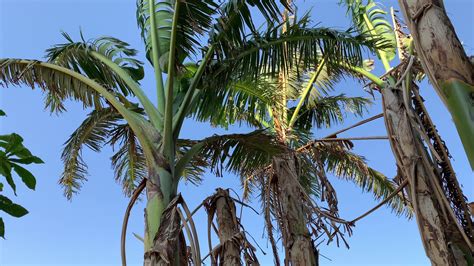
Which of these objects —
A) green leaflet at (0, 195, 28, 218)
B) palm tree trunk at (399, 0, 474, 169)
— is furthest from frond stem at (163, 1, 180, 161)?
palm tree trunk at (399, 0, 474, 169)

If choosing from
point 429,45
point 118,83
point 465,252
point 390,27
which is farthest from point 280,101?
point 429,45

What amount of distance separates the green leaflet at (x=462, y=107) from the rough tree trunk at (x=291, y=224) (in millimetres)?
3170

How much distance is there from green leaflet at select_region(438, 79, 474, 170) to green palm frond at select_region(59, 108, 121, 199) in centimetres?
453

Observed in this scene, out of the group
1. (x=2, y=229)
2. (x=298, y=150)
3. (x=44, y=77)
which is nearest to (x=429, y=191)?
(x=2, y=229)

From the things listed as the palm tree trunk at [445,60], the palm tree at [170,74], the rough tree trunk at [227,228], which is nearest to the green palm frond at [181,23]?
the palm tree at [170,74]

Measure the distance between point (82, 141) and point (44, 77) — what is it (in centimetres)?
107

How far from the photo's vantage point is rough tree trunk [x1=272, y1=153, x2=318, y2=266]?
14.1 ft

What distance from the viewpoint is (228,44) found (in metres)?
4.08

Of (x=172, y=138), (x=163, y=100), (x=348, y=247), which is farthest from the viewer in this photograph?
(x=163, y=100)

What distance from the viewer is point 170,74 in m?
4.05

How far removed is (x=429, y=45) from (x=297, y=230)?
3475mm

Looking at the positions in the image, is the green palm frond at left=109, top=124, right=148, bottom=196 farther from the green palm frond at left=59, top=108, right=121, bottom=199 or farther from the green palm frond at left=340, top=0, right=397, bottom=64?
the green palm frond at left=340, top=0, right=397, bottom=64

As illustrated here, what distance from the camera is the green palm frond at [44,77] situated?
455 centimetres

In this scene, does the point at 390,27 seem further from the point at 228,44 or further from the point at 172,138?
the point at 172,138
